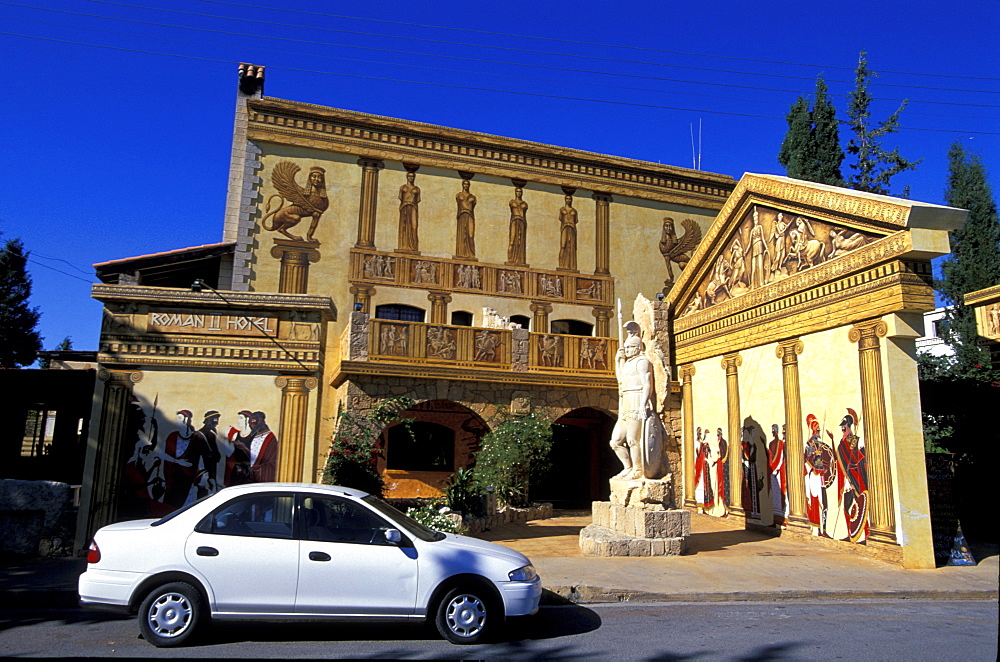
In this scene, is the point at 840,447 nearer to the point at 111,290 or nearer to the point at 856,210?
the point at 856,210

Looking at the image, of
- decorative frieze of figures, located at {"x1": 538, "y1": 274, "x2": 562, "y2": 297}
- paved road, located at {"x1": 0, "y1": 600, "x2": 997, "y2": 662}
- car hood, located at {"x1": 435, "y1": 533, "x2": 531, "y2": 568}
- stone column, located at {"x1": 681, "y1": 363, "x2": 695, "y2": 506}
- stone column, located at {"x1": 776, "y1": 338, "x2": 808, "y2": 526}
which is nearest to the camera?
paved road, located at {"x1": 0, "y1": 600, "x2": 997, "y2": 662}

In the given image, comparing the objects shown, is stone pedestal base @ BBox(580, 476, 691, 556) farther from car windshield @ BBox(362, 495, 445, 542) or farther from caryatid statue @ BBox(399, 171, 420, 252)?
caryatid statue @ BBox(399, 171, 420, 252)

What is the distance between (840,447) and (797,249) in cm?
410

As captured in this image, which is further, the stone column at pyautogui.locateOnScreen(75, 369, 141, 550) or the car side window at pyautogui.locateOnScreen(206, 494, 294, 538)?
the stone column at pyautogui.locateOnScreen(75, 369, 141, 550)

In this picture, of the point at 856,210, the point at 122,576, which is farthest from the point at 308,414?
the point at 856,210

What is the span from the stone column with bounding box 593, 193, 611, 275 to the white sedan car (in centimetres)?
1603

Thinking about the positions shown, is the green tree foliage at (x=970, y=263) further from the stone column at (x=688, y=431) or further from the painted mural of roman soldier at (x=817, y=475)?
the painted mural of roman soldier at (x=817, y=475)

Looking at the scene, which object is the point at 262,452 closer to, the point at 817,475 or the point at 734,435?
the point at 734,435

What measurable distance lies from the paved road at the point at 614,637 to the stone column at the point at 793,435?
17.9 ft

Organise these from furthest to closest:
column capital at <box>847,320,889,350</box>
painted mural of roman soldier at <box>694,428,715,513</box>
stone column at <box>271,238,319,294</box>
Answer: stone column at <box>271,238,319,294</box> → painted mural of roman soldier at <box>694,428,715,513</box> → column capital at <box>847,320,889,350</box>

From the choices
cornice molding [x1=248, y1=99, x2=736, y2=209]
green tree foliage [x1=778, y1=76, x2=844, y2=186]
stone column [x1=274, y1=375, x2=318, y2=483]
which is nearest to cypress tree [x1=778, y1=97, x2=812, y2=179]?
green tree foliage [x1=778, y1=76, x2=844, y2=186]

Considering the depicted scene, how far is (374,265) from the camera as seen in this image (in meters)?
19.3

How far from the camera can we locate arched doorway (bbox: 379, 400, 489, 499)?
64.4 feet

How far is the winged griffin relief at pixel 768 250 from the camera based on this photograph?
502 inches
